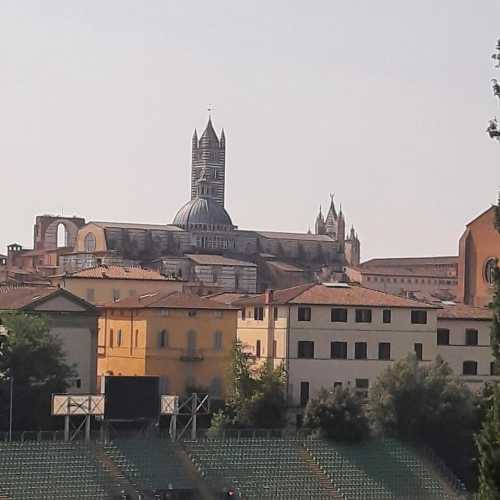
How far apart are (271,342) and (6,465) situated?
710 inches

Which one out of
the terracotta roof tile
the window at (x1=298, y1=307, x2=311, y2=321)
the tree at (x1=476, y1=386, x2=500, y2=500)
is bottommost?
the tree at (x1=476, y1=386, x2=500, y2=500)

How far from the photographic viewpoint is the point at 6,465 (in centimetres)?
4769

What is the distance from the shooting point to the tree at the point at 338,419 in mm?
55031

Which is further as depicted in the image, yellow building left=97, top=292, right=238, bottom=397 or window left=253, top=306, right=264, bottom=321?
window left=253, top=306, right=264, bottom=321

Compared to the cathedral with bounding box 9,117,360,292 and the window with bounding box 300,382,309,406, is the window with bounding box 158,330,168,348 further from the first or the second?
the cathedral with bounding box 9,117,360,292

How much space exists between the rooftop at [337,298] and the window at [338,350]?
1.67 m

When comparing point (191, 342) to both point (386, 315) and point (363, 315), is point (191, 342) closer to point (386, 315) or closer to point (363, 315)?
point (363, 315)

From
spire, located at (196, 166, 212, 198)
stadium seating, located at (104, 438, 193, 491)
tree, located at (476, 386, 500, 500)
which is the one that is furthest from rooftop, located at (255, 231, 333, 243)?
tree, located at (476, 386, 500, 500)

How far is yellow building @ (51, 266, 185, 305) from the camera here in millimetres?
79750

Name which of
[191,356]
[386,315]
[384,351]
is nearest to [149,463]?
[191,356]

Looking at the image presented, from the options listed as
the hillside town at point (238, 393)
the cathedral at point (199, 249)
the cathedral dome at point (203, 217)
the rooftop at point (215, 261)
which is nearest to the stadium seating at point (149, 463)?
the hillside town at point (238, 393)

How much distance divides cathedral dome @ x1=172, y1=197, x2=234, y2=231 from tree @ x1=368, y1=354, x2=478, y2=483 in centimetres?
9463

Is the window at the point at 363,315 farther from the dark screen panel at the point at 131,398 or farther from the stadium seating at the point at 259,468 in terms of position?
the dark screen panel at the point at 131,398

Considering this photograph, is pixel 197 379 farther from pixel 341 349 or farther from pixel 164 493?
pixel 164 493
